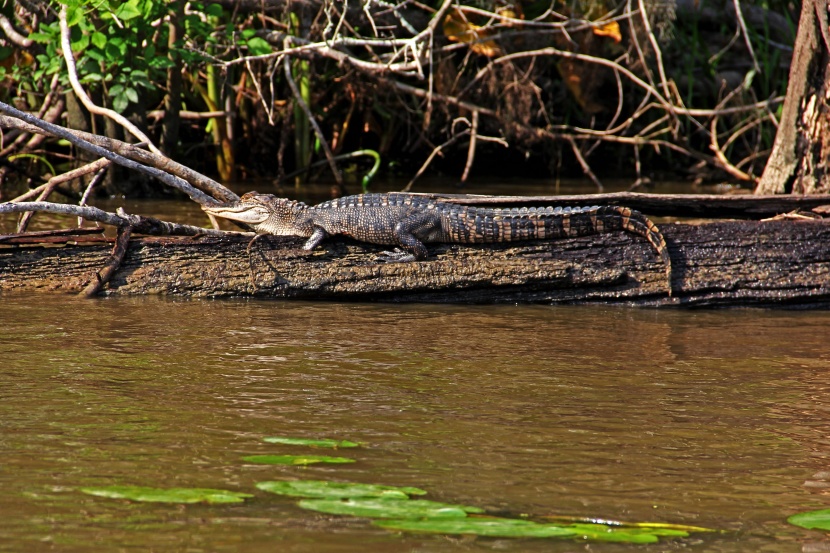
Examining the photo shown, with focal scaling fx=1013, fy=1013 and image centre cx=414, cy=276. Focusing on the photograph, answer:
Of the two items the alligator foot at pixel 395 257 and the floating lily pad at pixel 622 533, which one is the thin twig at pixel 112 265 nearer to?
the alligator foot at pixel 395 257

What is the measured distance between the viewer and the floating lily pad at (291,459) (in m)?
2.95

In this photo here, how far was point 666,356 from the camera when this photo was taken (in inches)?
185

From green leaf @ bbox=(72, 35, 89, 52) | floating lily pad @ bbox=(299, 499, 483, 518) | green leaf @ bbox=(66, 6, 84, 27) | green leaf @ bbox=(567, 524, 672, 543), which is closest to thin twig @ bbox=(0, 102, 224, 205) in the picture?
green leaf @ bbox=(66, 6, 84, 27)

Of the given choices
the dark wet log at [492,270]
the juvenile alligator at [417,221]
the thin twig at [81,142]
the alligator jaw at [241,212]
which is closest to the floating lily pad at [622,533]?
the dark wet log at [492,270]

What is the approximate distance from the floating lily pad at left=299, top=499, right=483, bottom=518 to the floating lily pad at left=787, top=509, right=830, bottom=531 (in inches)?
33.4

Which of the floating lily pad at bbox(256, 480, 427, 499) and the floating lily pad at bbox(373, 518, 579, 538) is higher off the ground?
the floating lily pad at bbox(256, 480, 427, 499)

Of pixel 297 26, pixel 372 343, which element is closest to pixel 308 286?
pixel 372 343

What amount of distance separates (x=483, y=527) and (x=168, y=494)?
85 centimetres

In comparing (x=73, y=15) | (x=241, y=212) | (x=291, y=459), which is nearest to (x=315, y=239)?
(x=241, y=212)

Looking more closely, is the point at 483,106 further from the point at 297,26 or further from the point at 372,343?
the point at 372,343

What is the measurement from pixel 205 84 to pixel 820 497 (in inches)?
374

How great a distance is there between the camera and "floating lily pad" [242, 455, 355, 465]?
295cm

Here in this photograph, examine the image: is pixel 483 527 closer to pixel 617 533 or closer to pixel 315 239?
pixel 617 533

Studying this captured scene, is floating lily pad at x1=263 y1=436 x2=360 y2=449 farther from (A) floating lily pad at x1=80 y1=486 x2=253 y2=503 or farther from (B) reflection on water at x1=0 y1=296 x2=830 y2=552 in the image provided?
(A) floating lily pad at x1=80 y1=486 x2=253 y2=503
